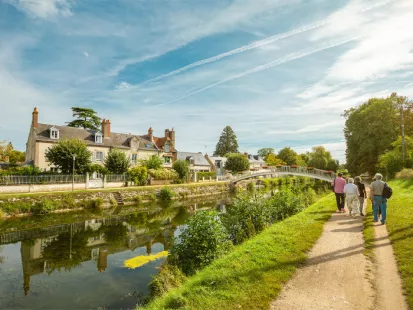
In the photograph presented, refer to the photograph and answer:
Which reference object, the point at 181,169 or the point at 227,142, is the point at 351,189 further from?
the point at 227,142

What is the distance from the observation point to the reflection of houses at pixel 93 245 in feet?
31.1

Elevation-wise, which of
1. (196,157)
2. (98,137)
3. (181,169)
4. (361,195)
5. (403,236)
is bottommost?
(403,236)

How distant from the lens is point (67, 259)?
10117 millimetres

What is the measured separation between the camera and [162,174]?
109 ft

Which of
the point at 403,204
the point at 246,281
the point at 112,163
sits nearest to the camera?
the point at 246,281

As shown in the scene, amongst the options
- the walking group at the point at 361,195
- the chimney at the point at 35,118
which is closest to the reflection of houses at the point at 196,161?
the chimney at the point at 35,118

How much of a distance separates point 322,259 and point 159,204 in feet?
68.4

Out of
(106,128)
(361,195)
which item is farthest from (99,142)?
(361,195)

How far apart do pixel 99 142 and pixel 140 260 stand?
96.9 feet

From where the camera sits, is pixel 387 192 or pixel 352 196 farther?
pixel 352 196

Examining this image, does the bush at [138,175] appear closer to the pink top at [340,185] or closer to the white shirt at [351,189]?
the pink top at [340,185]

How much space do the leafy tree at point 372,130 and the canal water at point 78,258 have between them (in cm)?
2847

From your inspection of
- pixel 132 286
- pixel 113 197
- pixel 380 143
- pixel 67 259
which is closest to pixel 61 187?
A: pixel 113 197

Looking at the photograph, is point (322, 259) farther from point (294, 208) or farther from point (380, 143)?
point (380, 143)
